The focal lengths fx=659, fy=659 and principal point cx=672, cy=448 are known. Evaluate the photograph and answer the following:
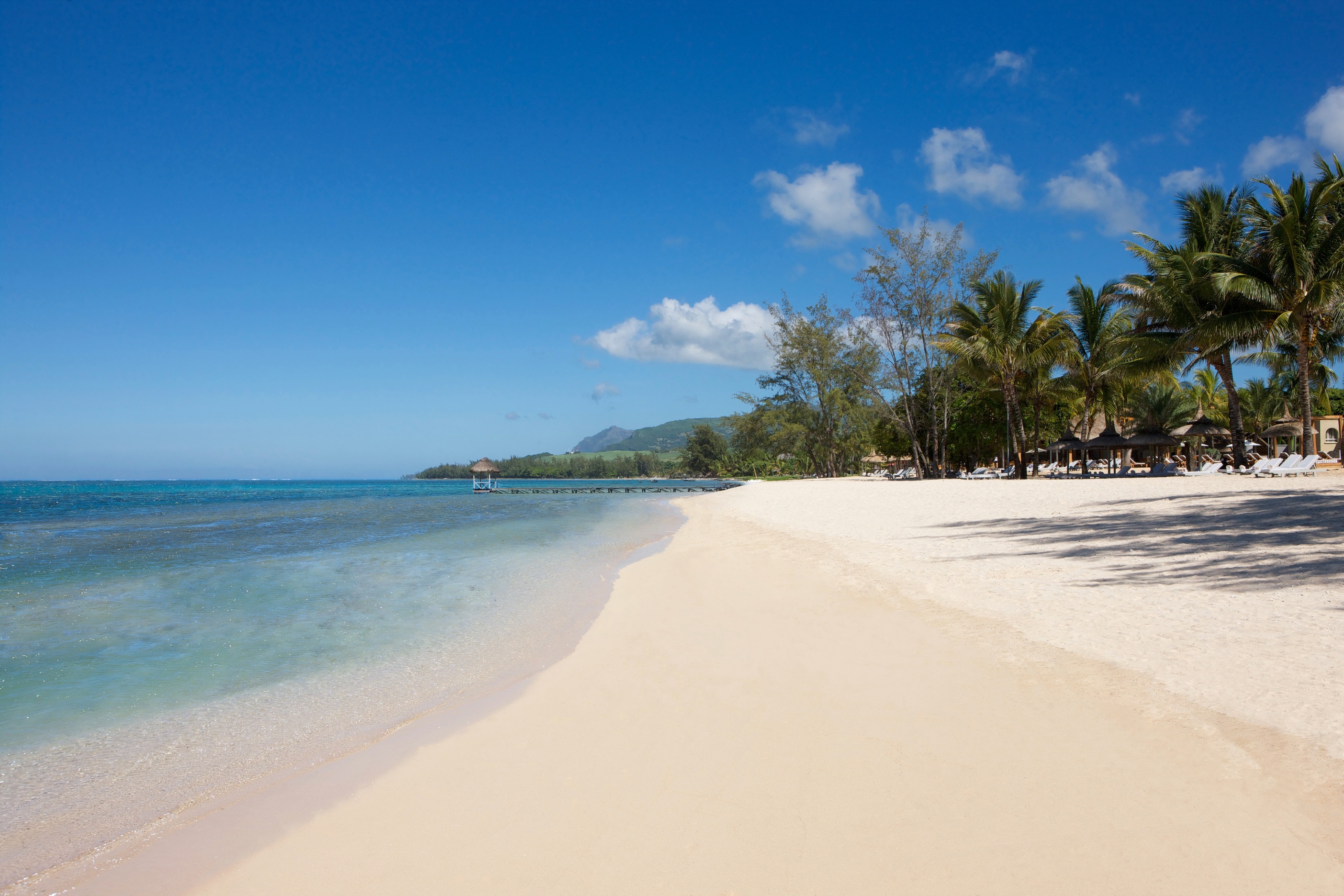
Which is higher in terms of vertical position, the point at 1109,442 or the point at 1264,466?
the point at 1109,442

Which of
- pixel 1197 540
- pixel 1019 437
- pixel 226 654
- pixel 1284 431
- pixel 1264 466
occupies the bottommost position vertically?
pixel 226 654

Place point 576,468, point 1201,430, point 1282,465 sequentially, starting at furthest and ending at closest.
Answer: point 576,468 → point 1201,430 → point 1282,465

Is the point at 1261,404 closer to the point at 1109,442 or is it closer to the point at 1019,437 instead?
the point at 1109,442

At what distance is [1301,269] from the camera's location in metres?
18.4

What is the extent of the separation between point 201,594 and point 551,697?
711 centimetres

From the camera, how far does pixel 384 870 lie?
7.82 feet

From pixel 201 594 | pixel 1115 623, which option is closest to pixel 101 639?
pixel 201 594

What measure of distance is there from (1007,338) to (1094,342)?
4.17 metres

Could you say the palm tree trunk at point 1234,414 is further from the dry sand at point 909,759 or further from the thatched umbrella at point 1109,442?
the dry sand at point 909,759

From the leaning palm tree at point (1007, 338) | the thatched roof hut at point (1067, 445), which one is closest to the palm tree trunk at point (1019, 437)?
the leaning palm tree at point (1007, 338)

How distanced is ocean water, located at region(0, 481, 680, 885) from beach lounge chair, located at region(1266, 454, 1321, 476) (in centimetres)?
1757

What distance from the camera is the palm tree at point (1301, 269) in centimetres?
1816

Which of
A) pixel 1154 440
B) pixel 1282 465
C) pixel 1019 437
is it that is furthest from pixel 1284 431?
pixel 1282 465

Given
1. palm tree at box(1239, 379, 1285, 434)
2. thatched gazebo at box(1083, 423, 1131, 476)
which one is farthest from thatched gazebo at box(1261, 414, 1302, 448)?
palm tree at box(1239, 379, 1285, 434)
